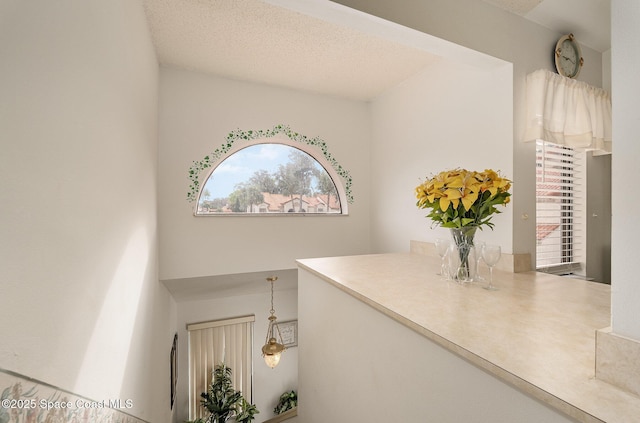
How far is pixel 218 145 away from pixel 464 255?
202 centimetres

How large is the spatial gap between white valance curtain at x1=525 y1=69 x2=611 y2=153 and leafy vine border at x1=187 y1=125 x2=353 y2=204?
1567 mm

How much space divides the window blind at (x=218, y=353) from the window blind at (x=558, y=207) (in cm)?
295

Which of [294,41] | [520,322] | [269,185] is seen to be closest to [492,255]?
[520,322]

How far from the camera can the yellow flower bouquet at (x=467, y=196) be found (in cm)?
117

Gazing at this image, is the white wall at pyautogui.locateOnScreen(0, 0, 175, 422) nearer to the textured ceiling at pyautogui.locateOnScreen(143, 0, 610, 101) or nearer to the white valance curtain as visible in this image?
the textured ceiling at pyautogui.locateOnScreen(143, 0, 610, 101)

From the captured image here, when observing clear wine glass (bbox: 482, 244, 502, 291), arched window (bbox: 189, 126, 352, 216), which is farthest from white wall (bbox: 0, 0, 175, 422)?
clear wine glass (bbox: 482, 244, 502, 291)

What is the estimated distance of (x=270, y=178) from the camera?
8.80 feet

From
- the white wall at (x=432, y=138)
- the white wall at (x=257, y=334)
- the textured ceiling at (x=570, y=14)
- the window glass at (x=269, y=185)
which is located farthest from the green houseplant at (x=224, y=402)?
the textured ceiling at (x=570, y=14)

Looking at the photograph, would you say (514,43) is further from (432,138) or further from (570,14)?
(432,138)

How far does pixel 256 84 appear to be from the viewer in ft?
8.14

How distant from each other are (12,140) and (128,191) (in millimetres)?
806

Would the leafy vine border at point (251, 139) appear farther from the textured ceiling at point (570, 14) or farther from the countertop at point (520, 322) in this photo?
the textured ceiling at point (570, 14)

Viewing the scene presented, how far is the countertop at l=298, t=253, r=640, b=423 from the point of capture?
0.50 m

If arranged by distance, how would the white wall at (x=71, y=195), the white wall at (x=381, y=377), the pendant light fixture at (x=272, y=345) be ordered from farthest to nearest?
the pendant light fixture at (x=272, y=345) → the white wall at (x=381, y=377) → the white wall at (x=71, y=195)
